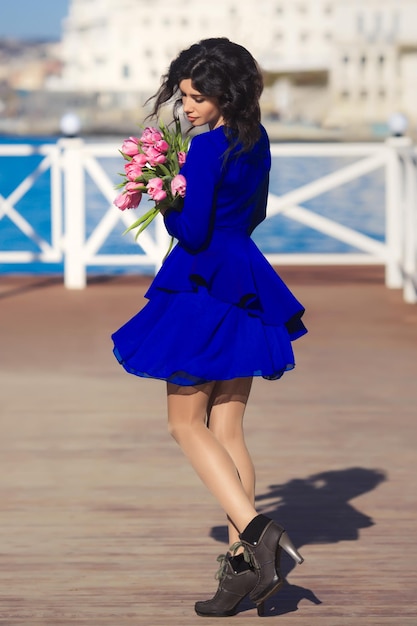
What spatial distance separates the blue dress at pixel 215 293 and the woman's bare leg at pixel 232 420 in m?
0.17

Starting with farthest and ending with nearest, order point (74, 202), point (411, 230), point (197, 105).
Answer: point (74, 202)
point (411, 230)
point (197, 105)

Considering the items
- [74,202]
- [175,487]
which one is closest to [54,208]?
[74,202]

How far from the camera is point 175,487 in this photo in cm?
516

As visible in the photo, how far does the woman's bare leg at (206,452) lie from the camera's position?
141 inches

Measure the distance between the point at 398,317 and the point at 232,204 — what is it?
247 inches

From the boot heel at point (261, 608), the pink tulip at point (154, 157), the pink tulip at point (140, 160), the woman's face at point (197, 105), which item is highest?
the woman's face at point (197, 105)

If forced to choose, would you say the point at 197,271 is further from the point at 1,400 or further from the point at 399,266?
the point at 399,266

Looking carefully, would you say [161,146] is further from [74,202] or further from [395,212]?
[395,212]

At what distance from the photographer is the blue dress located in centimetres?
353

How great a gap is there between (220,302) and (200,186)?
325 millimetres

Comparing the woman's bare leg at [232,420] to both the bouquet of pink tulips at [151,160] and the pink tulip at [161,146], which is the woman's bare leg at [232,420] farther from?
the pink tulip at [161,146]

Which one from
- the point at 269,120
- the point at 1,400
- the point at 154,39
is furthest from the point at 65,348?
the point at 154,39

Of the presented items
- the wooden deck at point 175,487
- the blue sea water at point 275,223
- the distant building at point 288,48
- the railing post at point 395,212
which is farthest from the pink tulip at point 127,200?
the distant building at point 288,48

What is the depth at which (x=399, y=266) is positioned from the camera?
1113cm
